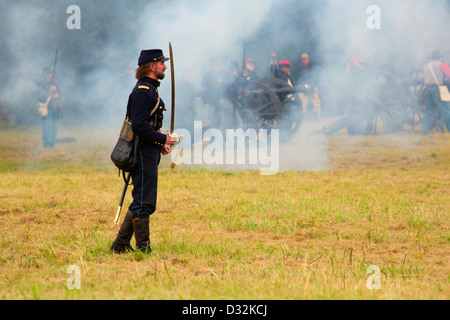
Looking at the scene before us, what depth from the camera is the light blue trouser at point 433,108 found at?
11102mm

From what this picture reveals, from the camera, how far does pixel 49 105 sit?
36.2 ft

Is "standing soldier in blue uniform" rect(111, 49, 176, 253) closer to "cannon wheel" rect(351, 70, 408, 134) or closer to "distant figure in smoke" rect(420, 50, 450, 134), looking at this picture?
"cannon wheel" rect(351, 70, 408, 134)

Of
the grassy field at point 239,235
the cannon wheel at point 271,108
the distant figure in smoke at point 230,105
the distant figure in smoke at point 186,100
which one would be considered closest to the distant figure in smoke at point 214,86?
the distant figure in smoke at point 230,105

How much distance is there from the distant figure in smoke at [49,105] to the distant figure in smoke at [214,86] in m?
2.99

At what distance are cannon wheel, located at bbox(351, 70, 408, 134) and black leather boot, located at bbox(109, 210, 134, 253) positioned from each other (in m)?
8.31

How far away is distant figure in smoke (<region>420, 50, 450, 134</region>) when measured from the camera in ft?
36.4

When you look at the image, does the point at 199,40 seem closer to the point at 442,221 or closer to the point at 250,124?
the point at 250,124

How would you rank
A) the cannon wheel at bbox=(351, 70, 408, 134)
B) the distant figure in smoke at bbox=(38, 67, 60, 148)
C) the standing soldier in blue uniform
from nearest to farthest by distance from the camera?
the standing soldier in blue uniform → the distant figure in smoke at bbox=(38, 67, 60, 148) → the cannon wheel at bbox=(351, 70, 408, 134)

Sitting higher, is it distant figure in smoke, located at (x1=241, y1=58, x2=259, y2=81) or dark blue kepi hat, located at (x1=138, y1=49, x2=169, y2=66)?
distant figure in smoke, located at (x1=241, y1=58, x2=259, y2=81)

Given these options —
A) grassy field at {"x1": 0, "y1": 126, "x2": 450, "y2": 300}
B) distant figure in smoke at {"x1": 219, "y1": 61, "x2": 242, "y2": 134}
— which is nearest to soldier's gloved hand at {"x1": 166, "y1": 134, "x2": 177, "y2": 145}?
grassy field at {"x1": 0, "y1": 126, "x2": 450, "y2": 300}

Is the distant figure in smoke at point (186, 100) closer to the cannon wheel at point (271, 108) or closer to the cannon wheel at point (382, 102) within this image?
the cannon wheel at point (271, 108)

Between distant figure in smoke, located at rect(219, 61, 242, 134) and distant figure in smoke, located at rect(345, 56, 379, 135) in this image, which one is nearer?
distant figure in smoke, located at rect(345, 56, 379, 135)

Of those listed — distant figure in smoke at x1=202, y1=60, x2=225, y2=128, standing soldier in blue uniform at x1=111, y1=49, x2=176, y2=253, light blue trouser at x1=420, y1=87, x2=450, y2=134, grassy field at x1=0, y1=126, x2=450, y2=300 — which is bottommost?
grassy field at x1=0, y1=126, x2=450, y2=300

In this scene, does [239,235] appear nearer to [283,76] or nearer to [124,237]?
[124,237]
